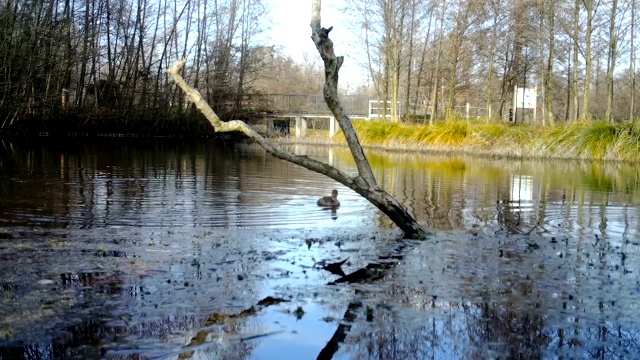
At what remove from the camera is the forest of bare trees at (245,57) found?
106 ft

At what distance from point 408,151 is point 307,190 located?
21710 millimetres

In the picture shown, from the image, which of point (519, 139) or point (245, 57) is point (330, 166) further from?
point (245, 57)

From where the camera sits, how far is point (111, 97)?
4519 centimetres

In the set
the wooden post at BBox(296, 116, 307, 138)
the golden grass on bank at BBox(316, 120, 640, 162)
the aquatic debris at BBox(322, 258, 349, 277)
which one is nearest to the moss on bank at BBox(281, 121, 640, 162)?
the golden grass on bank at BBox(316, 120, 640, 162)

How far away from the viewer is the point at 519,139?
1227 inches

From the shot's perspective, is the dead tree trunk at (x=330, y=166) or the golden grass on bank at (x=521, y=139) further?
the golden grass on bank at (x=521, y=139)

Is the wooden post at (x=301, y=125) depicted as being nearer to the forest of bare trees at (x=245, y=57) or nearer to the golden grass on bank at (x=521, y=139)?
the forest of bare trees at (x=245, y=57)

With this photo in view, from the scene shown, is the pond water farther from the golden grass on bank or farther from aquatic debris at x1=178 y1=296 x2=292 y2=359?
the golden grass on bank

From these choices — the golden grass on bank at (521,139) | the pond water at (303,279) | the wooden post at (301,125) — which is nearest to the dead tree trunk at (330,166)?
the pond water at (303,279)

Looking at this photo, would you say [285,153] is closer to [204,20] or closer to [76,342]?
[76,342]

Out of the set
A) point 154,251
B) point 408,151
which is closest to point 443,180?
point 154,251

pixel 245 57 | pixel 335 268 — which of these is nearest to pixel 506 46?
pixel 245 57

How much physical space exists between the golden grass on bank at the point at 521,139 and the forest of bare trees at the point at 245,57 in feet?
6.90

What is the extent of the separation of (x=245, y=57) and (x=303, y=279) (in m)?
50.0
